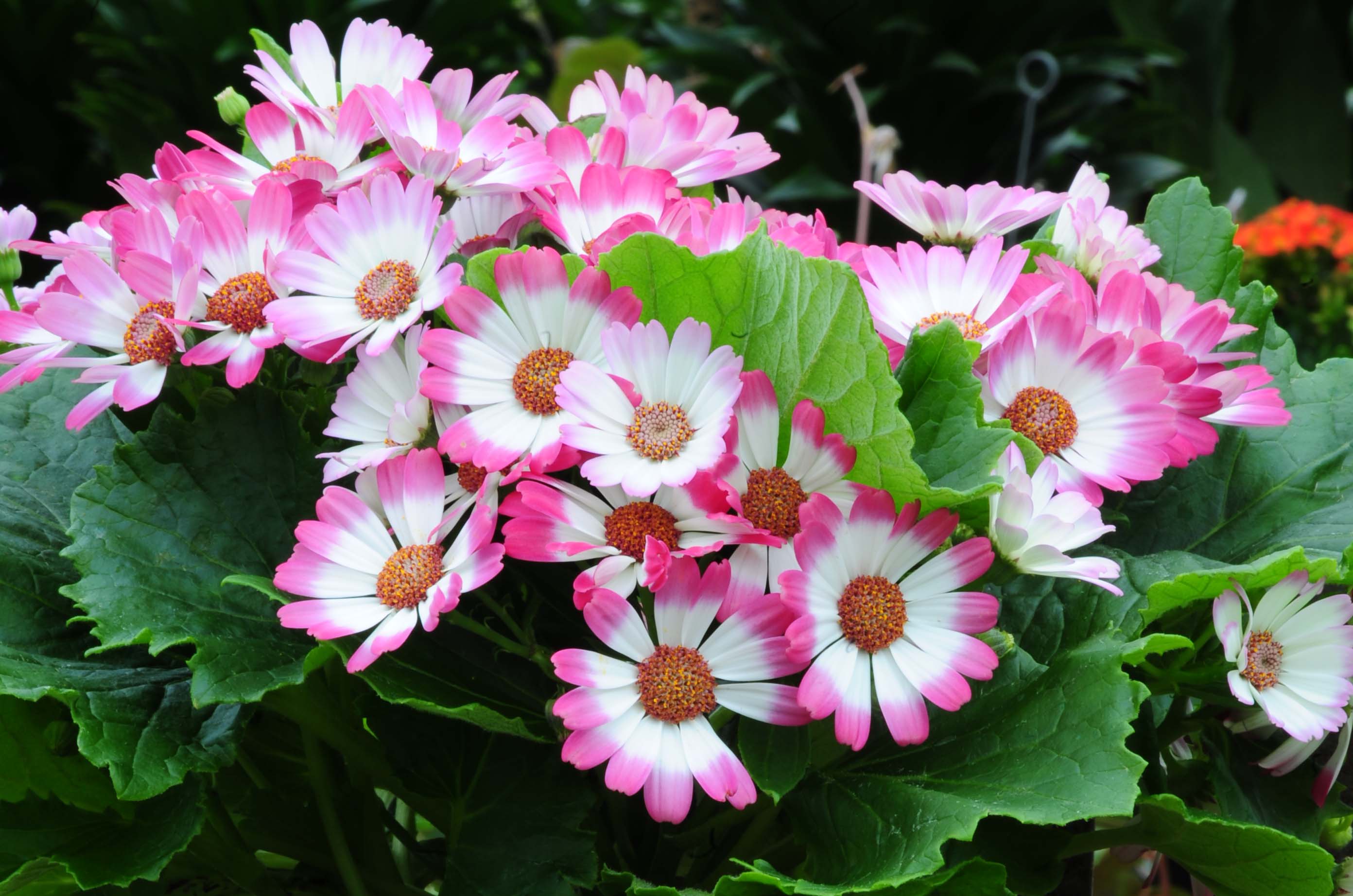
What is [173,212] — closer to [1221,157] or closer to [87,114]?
[87,114]

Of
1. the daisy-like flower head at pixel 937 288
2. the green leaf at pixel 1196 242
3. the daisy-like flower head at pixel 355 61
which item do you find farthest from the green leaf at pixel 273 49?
the green leaf at pixel 1196 242

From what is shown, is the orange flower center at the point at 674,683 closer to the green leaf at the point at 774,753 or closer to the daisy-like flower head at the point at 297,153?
the green leaf at the point at 774,753

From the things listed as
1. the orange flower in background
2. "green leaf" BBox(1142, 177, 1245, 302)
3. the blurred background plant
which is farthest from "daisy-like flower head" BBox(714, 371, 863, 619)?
the blurred background plant

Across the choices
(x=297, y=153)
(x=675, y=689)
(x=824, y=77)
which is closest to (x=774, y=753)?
(x=675, y=689)

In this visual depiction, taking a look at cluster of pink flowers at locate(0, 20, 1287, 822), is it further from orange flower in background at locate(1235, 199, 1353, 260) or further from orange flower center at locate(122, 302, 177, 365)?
orange flower in background at locate(1235, 199, 1353, 260)

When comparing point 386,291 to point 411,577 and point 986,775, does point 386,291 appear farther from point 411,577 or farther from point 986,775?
point 986,775

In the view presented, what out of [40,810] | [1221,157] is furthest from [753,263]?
[1221,157]
